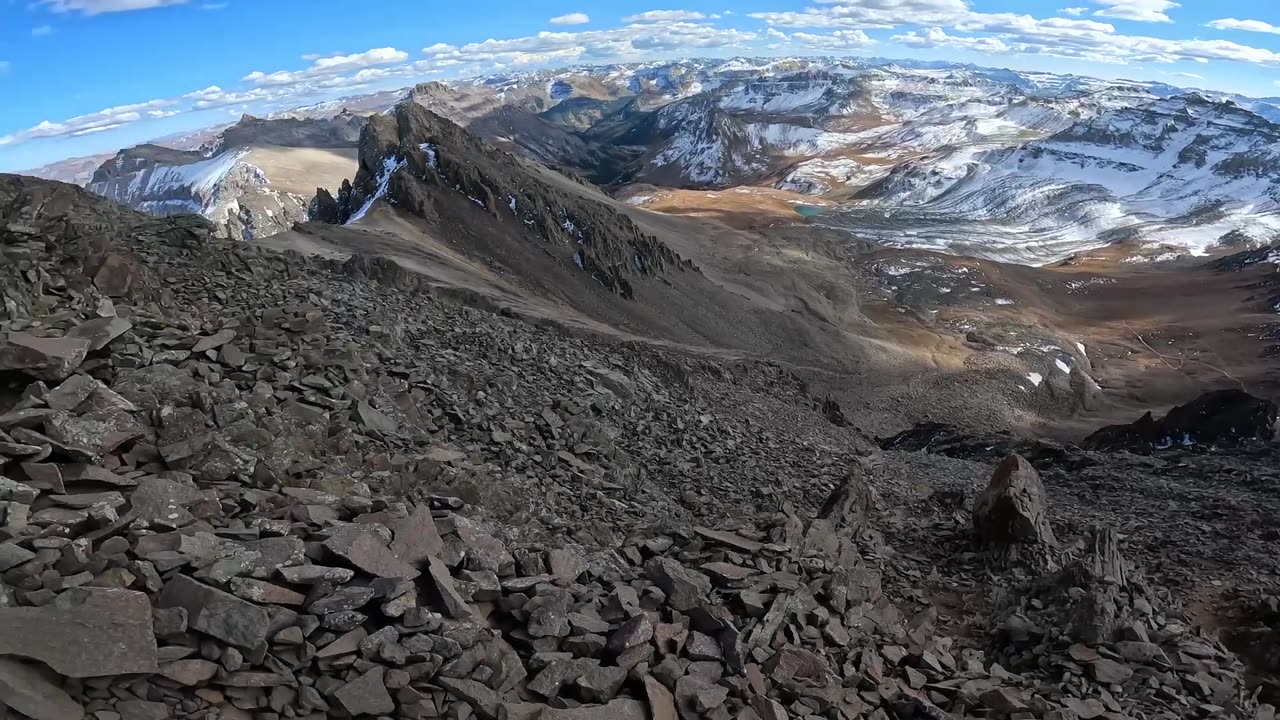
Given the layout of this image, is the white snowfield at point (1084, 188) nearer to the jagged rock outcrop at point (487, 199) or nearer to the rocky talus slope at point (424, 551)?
the jagged rock outcrop at point (487, 199)

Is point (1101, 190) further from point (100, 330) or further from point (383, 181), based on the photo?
point (100, 330)

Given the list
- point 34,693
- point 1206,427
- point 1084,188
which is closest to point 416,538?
point 34,693

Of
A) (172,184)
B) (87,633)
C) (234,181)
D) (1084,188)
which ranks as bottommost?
(87,633)

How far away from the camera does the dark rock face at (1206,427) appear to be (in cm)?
3409

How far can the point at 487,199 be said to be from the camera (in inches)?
2138

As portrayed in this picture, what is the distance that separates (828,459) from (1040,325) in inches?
2297

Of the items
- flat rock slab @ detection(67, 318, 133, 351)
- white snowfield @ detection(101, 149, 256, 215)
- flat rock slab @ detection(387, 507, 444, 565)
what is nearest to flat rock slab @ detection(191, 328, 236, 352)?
flat rock slab @ detection(67, 318, 133, 351)

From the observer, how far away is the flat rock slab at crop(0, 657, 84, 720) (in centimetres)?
580

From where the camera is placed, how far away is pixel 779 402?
113 feet

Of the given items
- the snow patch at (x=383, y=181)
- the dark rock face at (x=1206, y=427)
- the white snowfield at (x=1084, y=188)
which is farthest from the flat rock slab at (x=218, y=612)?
the white snowfield at (x=1084, y=188)

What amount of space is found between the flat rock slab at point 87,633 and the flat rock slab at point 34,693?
0.36 ft

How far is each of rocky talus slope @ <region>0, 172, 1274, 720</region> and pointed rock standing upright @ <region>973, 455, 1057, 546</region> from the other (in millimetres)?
71

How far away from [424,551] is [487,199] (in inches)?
1903

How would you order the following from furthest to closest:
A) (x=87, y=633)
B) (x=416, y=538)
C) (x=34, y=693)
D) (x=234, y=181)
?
(x=234, y=181) < (x=416, y=538) < (x=87, y=633) < (x=34, y=693)
